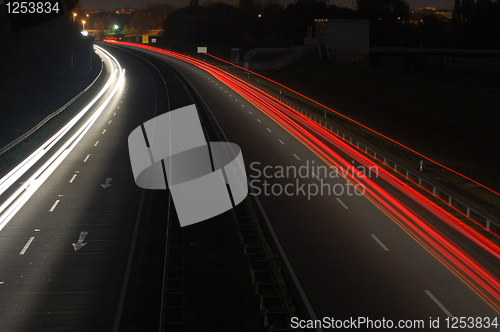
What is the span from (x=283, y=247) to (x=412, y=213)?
21.4ft

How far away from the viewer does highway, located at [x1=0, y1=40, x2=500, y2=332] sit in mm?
16906

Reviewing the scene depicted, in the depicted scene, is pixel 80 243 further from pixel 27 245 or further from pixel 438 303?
pixel 438 303

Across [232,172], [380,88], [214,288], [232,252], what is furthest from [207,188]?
[380,88]

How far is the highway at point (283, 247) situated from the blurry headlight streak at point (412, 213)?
28cm

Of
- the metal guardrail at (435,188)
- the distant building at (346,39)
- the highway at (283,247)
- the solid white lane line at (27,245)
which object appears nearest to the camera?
the highway at (283,247)

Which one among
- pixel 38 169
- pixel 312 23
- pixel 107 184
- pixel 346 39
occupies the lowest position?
pixel 107 184

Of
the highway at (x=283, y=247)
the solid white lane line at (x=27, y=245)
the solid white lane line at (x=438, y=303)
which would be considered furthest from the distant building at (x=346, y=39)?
the solid white lane line at (x=438, y=303)

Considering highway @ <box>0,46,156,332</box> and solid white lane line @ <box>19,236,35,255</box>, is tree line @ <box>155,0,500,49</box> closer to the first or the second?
highway @ <box>0,46,156,332</box>

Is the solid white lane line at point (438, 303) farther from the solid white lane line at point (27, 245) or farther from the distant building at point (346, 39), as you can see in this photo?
the distant building at point (346, 39)

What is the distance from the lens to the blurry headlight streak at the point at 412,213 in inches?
733

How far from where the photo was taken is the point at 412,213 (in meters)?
25.5

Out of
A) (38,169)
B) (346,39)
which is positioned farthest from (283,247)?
(346,39)

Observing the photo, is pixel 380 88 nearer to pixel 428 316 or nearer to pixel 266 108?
pixel 266 108

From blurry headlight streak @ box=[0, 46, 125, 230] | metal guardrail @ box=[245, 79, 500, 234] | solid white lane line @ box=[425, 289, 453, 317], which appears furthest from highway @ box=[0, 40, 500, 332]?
metal guardrail @ box=[245, 79, 500, 234]
